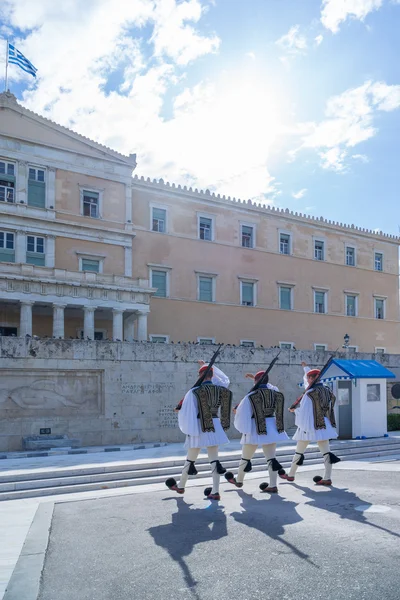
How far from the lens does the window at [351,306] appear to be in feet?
136

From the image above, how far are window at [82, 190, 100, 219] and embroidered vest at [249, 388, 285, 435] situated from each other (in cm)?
2216

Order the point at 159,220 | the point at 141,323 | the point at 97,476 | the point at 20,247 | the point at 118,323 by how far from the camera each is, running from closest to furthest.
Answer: the point at 97,476 < the point at 118,323 < the point at 20,247 < the point at 141,323 < the point at 159,220

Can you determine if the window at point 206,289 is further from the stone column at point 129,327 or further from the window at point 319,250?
the window at point 319,250

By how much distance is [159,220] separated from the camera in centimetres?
Answer: 3369

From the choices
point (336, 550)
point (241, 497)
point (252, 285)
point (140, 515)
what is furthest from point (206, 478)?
point (252, 285)

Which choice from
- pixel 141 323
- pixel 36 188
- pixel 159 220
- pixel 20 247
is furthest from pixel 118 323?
pixel 159 220

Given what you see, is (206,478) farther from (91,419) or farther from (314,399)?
(91,419)

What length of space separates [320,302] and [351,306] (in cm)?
311

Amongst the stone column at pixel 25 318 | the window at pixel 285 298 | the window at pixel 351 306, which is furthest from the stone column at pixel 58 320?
the window at pixel 351 306

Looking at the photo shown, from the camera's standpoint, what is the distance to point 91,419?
1816 centimetres

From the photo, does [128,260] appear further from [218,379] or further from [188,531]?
[188,531]

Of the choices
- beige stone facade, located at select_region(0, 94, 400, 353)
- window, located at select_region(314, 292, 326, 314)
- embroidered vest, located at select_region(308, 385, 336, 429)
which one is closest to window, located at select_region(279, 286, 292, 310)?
beige stone facade, located at select_region(0, 94, 400, 353)

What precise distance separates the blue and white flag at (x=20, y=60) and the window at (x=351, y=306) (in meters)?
25.1

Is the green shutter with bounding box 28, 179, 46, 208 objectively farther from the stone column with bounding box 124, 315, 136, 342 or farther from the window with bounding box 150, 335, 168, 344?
the window with bounding box 150, 335, 168, 344
